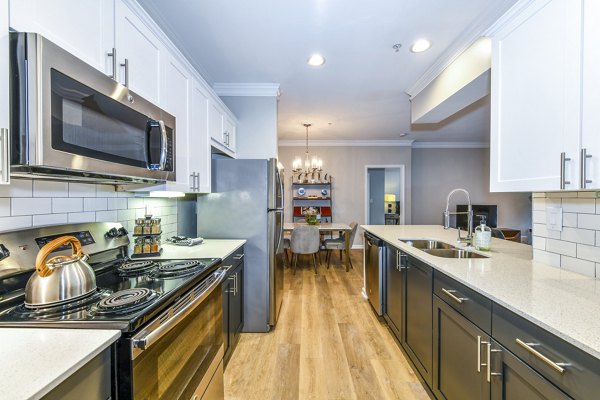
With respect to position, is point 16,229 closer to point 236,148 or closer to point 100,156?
point 100,156

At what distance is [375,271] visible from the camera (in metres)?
2.88

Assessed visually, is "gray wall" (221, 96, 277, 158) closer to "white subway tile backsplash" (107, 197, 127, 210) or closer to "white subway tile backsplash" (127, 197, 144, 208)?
"white subway tile backsplash" (127, 197, 144, 208)

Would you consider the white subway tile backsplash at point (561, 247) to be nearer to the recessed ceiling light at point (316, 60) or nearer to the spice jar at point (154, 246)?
the recessed ceiling light at point (316, 60)

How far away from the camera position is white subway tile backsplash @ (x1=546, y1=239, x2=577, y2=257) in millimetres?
1451

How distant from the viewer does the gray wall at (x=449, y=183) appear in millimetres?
6676

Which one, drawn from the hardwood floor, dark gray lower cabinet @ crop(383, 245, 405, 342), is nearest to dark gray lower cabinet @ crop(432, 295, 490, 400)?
the hardwood floor

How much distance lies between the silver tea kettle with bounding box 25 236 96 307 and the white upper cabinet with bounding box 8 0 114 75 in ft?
2.32

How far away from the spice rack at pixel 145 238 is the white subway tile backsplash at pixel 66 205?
1.26 ft

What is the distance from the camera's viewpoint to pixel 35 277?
0.96 meters

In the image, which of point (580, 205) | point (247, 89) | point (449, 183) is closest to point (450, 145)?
point (449, 183)

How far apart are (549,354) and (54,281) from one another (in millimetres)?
1678

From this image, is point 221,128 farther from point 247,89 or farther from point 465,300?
point 465,300

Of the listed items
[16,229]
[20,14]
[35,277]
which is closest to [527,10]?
[20,14]

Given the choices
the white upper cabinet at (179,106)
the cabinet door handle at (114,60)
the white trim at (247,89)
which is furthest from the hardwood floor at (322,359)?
the white trim at (247,89)
